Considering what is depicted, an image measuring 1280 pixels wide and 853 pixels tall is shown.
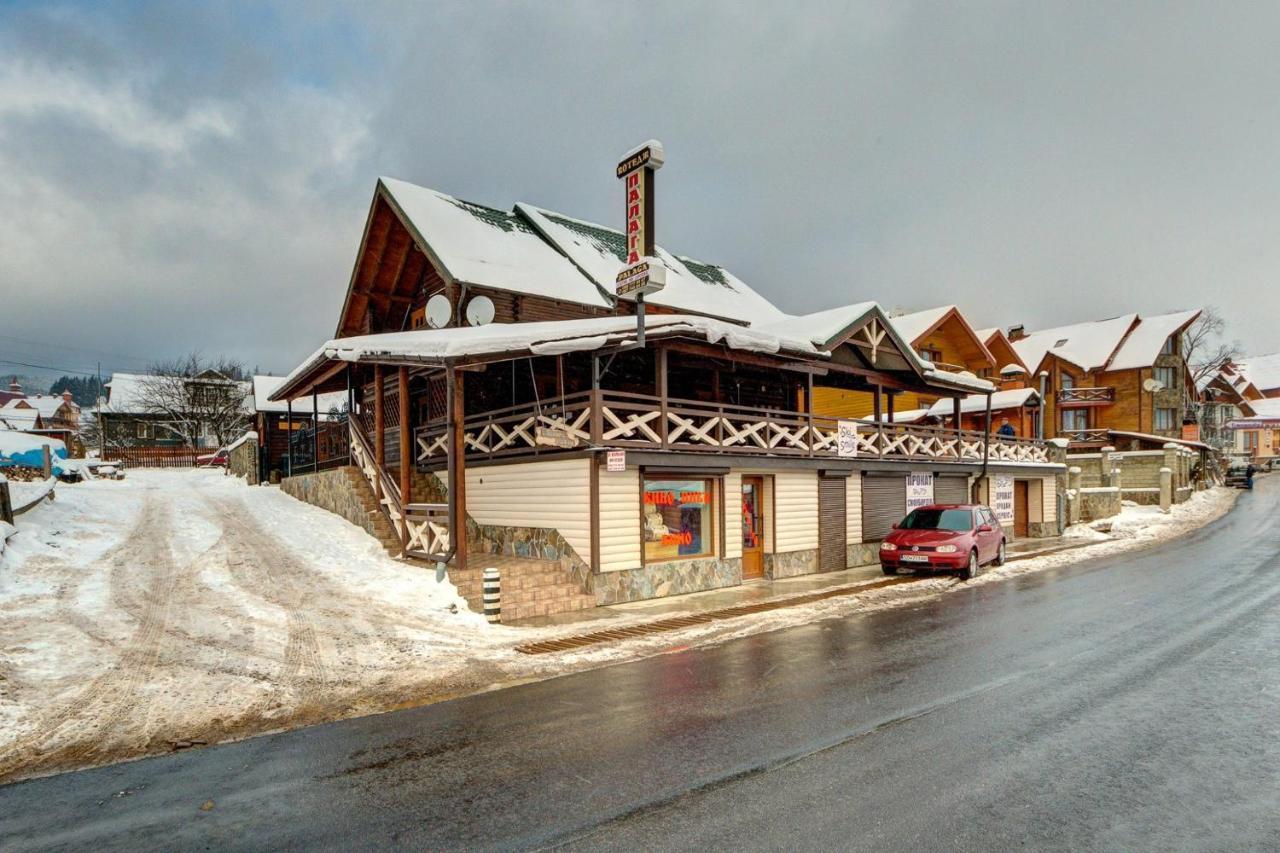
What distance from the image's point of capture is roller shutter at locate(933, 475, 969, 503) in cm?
2233

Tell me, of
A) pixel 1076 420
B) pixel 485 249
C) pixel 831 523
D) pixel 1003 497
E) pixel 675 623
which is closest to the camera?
pixel 675 623

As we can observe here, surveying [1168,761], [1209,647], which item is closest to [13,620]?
[1168,761]

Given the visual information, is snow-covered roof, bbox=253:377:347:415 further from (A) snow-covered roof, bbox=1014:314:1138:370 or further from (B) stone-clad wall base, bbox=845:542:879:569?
(A) snow-covered roof, bbox=1014:314:1138:370

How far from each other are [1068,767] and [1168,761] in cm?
83

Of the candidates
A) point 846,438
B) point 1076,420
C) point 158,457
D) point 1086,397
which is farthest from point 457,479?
point 1076,420

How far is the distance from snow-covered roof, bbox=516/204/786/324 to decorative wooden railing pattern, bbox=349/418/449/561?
28.8 feet

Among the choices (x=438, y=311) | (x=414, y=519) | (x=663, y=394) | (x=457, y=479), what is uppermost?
(x=438, y=311)

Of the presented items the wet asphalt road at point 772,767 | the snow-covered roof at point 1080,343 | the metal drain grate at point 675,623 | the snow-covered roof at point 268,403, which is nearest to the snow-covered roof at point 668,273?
the metal drain grate at point 675,623

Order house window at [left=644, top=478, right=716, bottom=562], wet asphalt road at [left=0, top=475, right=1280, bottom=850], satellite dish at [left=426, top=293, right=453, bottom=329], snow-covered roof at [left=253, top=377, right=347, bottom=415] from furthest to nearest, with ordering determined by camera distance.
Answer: snow-covered roof at [left=253, top=377, right=347, bottom=415]
satellite dish at [left=426, top=293, right=453, bottom=329]
house window at [left=644, top=478, right=716, bottom=562]
wet asphalt road at [left=0, top=475, right=1280, bottom=850]

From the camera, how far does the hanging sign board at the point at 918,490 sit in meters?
21.0

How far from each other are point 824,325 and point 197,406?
47.7 m

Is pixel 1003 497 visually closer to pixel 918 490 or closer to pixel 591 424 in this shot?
pixel 918 490

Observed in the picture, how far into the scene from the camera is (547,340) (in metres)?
12.8

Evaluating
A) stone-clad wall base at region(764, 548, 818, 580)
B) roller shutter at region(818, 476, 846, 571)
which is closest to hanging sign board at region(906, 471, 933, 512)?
roller shutter at region(818, 476, 846, 571)
